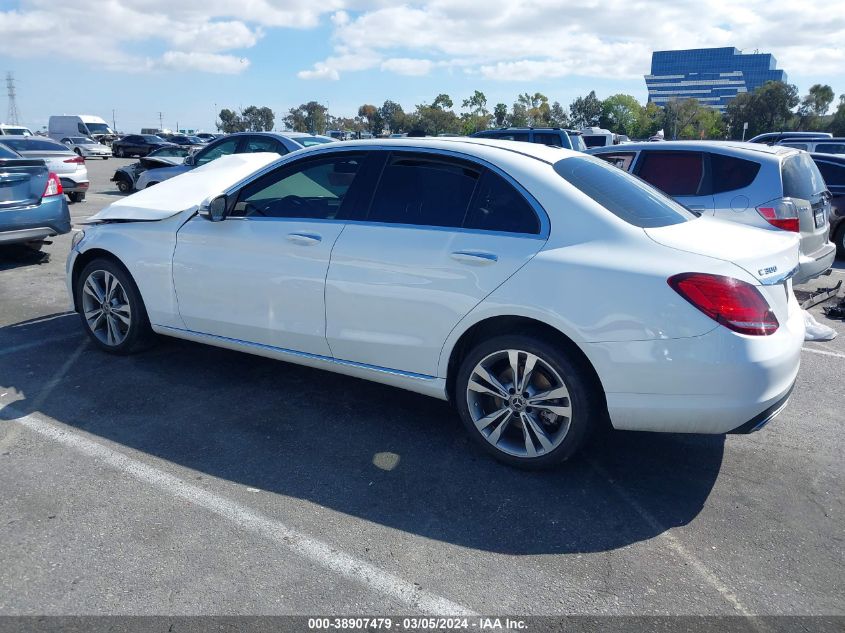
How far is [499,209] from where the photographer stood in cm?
379

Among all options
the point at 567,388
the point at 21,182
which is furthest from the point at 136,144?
the point at 567,388

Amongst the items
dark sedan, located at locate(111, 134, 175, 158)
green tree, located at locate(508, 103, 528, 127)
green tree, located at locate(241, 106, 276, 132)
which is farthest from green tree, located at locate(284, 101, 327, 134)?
dark sedan, located at locate(111, 134, 175, 158)

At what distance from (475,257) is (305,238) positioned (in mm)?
1177

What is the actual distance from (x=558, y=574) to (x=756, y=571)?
0.84 meters

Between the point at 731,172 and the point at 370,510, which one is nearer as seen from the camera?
the point at 370,510

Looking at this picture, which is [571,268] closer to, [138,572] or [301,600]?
[301,600]

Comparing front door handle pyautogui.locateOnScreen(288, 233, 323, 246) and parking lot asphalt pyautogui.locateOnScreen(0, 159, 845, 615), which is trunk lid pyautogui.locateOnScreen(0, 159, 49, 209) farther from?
front door handle pyautogui.locateOnScreen(288, 233, 323, 246)

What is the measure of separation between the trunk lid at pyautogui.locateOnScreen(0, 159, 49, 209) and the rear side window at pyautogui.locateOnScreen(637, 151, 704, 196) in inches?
285

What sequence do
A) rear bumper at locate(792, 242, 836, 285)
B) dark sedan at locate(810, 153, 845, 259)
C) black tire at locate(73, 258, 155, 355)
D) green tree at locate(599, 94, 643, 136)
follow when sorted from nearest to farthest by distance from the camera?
black tire at locate(73, 258, 155, 355) → rear bumper at locate(792, 242, 836, 285) → dark sedan at locate(810, 153, 845, 259) → green tree at locate(599, 94, 643, 136)

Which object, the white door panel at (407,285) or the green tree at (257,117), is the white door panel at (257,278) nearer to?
the white door panel at (407,285)

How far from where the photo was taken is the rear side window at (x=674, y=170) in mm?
7395

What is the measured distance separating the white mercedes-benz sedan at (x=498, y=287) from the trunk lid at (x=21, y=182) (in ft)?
14.3

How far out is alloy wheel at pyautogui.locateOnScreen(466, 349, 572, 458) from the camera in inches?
142

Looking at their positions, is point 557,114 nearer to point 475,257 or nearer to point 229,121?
point 229,121
